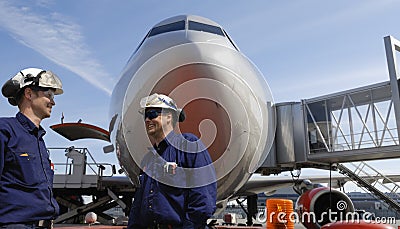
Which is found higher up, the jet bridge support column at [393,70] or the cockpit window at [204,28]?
the cockpit window at [204,28]

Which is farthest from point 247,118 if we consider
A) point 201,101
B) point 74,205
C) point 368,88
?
point 74,205

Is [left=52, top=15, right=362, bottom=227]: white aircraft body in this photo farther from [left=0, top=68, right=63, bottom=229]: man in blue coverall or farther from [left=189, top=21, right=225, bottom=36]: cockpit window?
[left=0, top=68, right=63, bottom=229]: man in blue coverall

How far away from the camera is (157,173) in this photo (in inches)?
87.2

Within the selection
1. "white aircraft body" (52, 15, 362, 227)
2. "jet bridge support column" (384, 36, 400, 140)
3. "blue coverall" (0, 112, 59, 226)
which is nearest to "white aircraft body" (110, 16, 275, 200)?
"white aircraft body" (52, 15, 362, 227)

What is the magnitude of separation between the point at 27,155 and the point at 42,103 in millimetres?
341

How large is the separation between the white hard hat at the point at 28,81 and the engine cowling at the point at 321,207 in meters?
4.13

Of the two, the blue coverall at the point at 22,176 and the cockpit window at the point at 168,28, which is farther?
the cockpit window at the point at 168,28

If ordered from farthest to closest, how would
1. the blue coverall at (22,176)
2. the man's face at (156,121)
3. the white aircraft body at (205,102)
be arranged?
the white aircraft body at (205,102), the man's face at (156,121), the blue coverall at (22,176)

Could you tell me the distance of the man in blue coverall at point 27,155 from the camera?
1.84 m

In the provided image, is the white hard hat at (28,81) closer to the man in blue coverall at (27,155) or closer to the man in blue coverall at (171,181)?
the man in blue coverall at (27,155)

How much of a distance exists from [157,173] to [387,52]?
6.50m

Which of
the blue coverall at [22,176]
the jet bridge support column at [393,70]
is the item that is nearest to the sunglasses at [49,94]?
the blue coverall at [22,176]

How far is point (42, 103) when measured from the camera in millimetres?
2146

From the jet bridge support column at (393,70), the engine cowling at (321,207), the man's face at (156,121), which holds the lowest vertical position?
the engine cowling at (321,207)
